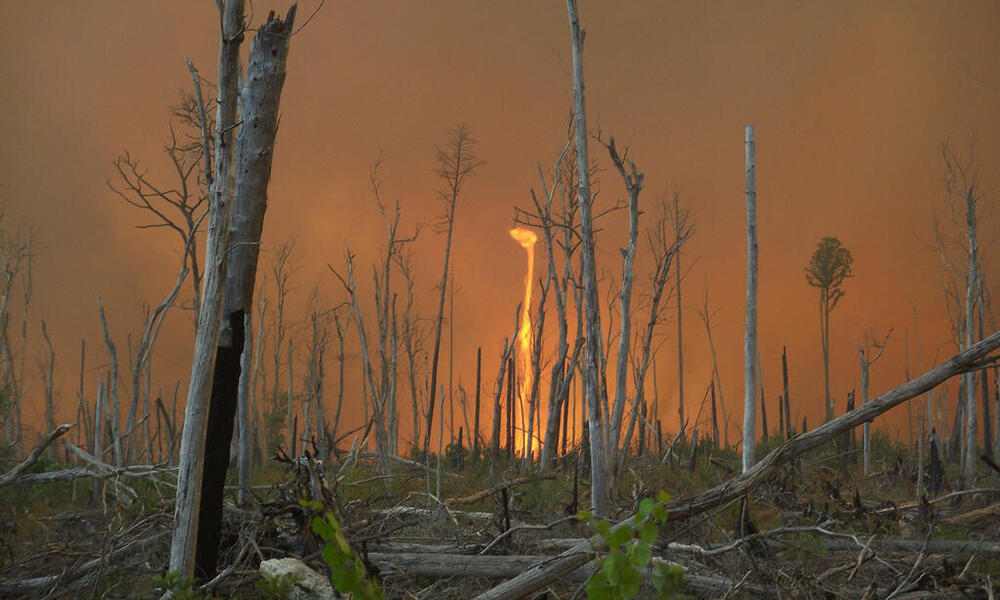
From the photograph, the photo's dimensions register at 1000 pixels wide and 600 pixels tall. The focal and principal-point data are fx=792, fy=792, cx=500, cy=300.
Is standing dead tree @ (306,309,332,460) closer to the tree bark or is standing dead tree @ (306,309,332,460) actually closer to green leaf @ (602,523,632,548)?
the tree bark

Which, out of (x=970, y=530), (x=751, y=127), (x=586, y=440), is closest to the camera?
(x=970, y=530)

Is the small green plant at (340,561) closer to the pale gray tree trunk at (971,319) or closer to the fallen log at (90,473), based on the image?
the fallen log at (90,473)

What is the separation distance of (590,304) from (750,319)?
9.55 ft

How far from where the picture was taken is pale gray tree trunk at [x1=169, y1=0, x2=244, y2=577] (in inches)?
162

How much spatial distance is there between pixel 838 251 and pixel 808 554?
831 inches

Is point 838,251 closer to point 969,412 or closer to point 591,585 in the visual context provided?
point 969,412

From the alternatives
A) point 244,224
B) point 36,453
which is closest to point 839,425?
point 244,224

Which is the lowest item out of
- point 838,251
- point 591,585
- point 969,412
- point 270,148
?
point 591,585

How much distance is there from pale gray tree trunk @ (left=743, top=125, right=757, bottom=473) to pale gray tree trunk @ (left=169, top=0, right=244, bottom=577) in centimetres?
708

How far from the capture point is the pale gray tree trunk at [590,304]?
25.6 feet

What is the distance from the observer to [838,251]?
25.5 meters

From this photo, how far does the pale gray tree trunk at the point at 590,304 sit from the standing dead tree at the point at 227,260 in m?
3.67

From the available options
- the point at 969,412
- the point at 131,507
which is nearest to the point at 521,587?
the point at 131,507

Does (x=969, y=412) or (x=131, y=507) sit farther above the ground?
(x=969, y=412)
